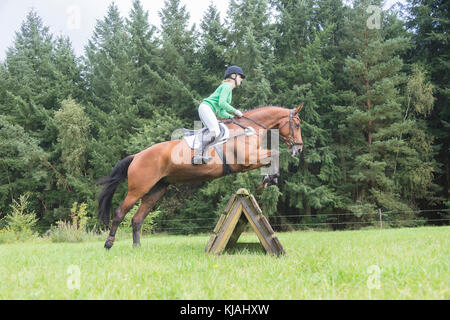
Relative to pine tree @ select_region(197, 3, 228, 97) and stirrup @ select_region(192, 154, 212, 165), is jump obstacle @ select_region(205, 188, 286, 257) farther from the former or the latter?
pine tree @ select_region(197, 3, 228, 97)

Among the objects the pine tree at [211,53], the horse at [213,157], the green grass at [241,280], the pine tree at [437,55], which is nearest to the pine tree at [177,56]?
the pine tree at [211,53]

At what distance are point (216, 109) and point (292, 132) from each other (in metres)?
1.27

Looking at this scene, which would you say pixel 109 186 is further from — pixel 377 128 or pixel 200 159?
pixel 377 128

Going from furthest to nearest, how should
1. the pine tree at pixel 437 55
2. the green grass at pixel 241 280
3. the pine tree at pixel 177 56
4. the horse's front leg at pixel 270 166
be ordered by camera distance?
the pine tree at pixel 177 56 → the pine tree at pixel 437 55 → the horse's front leg at pixel 270 166 → the green grass at pixel 241 280

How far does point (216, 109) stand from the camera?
5.06 metres

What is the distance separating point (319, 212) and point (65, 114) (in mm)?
17215

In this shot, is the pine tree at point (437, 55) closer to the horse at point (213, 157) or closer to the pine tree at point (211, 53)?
the pine tree at point (211, 53)

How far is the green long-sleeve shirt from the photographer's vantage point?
476 cm

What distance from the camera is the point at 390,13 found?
18.1 meters

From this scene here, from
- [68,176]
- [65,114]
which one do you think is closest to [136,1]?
[65,114]

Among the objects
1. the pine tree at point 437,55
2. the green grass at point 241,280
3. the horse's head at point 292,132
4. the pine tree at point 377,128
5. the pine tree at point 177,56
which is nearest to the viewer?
the green grass at point 241,280

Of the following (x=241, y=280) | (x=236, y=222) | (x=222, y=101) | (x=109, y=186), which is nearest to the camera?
(x=241, y=280)

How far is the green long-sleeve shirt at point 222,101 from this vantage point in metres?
4.76

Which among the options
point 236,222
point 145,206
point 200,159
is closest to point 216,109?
point 200,159
